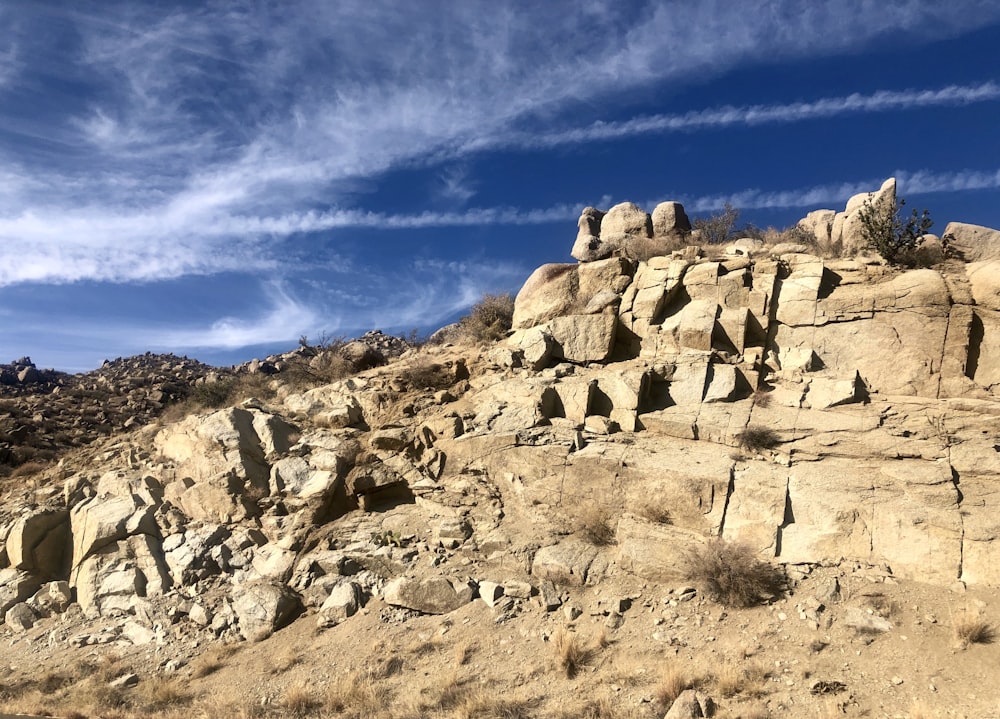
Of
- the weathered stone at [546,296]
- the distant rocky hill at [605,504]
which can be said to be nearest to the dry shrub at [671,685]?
the distant rocky hill at [605,504]

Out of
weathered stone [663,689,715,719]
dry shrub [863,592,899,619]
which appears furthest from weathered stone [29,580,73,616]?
dry shrub [863,592,899,619]

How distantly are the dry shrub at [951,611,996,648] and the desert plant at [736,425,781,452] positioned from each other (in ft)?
11.8

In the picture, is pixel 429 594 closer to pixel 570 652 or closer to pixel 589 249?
Answer: pixel 570 652

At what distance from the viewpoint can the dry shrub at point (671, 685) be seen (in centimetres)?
674

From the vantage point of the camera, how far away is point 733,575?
820 centimetres

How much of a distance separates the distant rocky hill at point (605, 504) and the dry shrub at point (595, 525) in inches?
1.6

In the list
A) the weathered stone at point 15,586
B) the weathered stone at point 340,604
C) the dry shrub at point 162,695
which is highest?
the weathered stone at point 15,586

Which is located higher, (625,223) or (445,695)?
(625,223)

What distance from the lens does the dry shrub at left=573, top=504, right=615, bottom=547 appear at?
9805mm

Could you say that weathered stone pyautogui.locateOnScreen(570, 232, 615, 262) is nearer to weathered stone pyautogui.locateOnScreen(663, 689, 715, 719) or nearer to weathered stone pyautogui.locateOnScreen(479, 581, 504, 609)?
weathered stone pyautogui.locateOnScreen(479, 581, 504, 609)

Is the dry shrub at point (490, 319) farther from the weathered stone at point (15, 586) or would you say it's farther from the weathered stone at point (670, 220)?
the weathered stone at point (15, 586)

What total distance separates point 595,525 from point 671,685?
334cm

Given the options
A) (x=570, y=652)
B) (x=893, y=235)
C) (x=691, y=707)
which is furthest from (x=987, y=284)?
(x=570, y=652)

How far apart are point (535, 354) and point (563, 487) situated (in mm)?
3855
